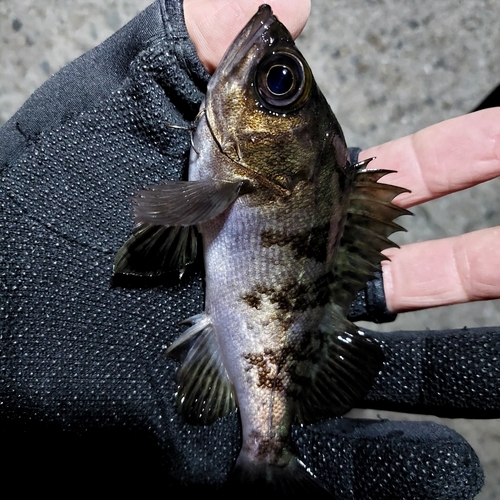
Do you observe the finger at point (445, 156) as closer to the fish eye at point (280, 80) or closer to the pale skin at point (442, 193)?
the pale skin at point (442, 193)

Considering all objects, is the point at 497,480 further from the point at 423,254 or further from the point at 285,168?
the point at 285,168

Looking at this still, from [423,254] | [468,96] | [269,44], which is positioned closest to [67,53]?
[269,44]

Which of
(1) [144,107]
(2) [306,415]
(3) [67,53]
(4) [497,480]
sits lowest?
(4) [497,480]

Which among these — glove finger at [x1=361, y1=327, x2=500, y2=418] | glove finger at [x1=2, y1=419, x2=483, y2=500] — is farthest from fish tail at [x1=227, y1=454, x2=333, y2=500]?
glove finger at [x1=361, y1=327, x2=500, y2=418]

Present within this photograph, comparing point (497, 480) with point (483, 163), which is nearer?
point (483, 163)

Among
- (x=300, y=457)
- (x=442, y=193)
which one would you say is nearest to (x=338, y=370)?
(x=300, y=457)

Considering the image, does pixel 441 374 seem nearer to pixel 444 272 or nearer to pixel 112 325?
pixel 444 272
